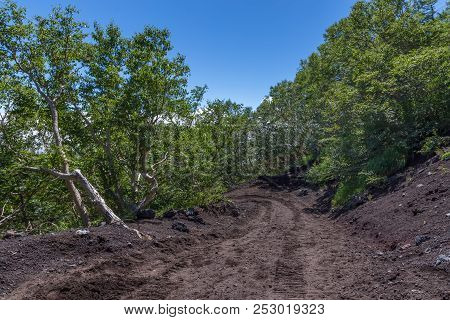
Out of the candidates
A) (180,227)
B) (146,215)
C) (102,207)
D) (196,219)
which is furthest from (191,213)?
(102,207)

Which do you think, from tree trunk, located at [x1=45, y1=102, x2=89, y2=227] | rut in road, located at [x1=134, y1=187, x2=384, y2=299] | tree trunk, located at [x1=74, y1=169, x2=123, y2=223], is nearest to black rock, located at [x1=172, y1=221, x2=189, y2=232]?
rut in road, located at [x1=134, y1=187, x2=384, y2=299]

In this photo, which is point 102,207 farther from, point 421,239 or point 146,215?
point 421,239

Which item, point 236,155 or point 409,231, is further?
point 236,155

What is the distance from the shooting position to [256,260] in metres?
6.68

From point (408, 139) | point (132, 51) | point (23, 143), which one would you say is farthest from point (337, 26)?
point (23, 143)

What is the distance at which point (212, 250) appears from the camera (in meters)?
7.99

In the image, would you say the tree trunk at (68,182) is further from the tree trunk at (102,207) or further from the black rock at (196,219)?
the black rock at (196,219)

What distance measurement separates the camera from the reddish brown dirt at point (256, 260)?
481 centimetres

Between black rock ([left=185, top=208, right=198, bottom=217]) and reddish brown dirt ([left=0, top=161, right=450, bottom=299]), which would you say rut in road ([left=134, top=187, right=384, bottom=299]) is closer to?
reddish brown dirt ([left=0, top=161, right=450, bottom=299])

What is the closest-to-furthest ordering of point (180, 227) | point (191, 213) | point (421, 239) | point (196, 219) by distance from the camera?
point (421, 239) → point (180, 227) → point (196, 219) → point (191, 213)

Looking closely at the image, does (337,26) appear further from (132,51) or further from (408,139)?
(132,51)

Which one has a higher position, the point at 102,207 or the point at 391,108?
the point at 391,108

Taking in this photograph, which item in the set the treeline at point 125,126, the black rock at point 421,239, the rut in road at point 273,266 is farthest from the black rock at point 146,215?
the black rock at point 421,239
